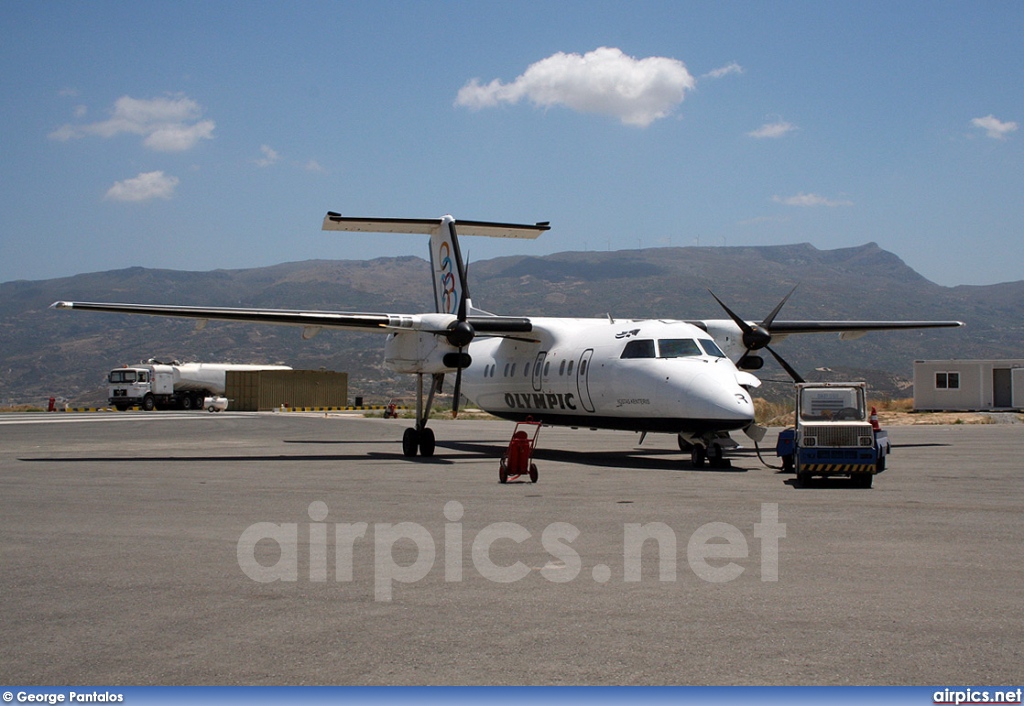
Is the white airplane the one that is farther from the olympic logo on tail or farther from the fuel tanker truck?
the fuel tanker truck

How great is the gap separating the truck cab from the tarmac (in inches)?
17.9

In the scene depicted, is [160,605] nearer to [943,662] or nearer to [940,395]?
[943,662]

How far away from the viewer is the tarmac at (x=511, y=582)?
17.2ft

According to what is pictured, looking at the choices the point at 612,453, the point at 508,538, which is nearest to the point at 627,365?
the point at 612,453

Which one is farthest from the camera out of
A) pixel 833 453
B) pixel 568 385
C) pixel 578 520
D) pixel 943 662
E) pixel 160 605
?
pixel 568 385

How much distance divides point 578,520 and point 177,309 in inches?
497

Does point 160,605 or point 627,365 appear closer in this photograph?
point 160,605

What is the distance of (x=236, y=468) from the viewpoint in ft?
62.1

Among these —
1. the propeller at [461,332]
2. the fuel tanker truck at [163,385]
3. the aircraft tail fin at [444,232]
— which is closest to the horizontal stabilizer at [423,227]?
the aircraft tail fin at [444,232]

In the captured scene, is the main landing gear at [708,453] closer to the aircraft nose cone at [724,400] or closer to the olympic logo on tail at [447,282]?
the aircraft nose cone at [724,400]

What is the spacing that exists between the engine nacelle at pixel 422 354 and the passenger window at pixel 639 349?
424 centimetres

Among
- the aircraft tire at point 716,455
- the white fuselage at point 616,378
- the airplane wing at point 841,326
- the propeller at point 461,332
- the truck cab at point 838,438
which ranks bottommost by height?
the aircraft tire at point 716,455

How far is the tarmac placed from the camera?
5250mm

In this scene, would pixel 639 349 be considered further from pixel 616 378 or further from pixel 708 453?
pixel 708 453
